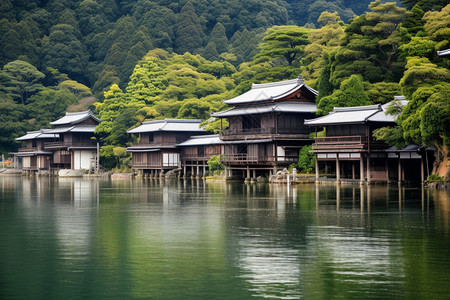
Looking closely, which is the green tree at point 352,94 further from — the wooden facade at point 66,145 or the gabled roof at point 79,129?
the gabled roof at point 79,129

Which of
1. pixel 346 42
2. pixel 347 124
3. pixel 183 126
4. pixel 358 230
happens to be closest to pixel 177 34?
pixel 183 126

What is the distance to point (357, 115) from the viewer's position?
5247 cm

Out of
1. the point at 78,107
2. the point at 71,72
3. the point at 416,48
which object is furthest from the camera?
the point at 71,72

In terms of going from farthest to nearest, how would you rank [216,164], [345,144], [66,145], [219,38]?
[219,38]
[66,145]
[216,164]
[345,144]

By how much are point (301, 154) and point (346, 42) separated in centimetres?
1166

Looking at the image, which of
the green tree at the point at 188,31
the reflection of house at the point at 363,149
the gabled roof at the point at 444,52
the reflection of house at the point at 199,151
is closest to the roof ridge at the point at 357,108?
the reflection of house at the point at 363,149

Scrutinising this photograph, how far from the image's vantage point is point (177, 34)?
5827 inches

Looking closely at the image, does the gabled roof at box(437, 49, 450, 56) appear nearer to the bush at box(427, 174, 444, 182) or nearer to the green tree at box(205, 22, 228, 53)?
the bush at box(427, 174, 444, 182)

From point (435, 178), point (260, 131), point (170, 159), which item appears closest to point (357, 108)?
point (435, 178)

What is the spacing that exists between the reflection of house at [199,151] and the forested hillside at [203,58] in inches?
78.4

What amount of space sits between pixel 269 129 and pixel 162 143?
799 inches

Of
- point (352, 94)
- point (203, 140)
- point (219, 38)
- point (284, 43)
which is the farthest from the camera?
point (219, 38)

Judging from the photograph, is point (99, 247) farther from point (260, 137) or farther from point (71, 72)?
point (71, 72)

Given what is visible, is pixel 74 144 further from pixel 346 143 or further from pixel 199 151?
pixel 346 143
